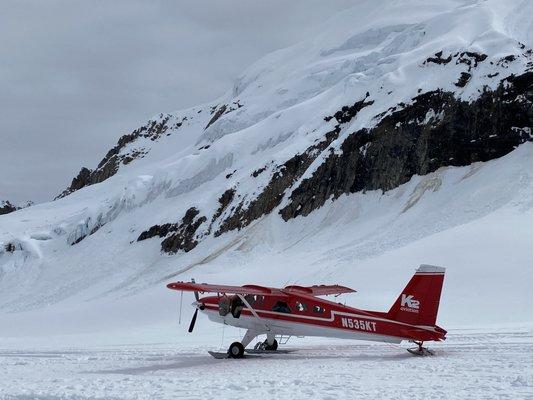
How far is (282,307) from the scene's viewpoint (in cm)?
1712

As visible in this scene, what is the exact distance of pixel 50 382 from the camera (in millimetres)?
13375

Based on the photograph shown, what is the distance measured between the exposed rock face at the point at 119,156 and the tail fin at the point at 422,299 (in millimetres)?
104151

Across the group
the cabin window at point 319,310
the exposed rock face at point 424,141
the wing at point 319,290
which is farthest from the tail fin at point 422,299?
the exposed rock face at point 424,141

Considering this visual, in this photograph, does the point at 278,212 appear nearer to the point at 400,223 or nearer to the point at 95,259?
the point at 400,223

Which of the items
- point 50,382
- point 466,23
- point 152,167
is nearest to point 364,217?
point 466,23

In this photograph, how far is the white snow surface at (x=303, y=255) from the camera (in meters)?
12.9

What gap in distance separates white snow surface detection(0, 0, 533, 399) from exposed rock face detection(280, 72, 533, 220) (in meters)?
1.09

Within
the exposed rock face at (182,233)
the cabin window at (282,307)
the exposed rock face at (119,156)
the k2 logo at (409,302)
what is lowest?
the cabin window at (282,307)

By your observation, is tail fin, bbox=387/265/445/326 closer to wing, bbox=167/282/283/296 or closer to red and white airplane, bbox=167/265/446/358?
A: red and white airplane, bbox=167/265/446/358

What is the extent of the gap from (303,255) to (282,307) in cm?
2548

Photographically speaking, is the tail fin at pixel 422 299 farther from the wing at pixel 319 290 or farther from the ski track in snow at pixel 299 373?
the wing at pixel 319 290

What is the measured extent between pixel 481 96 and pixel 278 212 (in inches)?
734

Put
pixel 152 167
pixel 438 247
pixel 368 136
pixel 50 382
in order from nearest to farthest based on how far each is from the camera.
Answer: pixel 50 382, pixel 438 247, pixel 368 136, pixel 152 167

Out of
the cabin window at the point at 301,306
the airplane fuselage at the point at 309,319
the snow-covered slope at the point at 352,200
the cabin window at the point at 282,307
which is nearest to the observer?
the airplane fuselage at the point at 309,319
